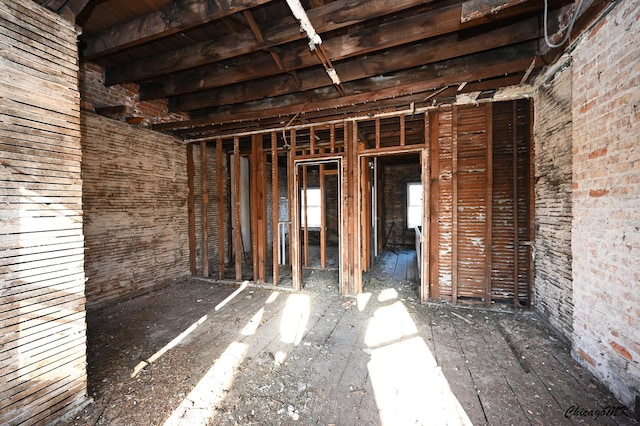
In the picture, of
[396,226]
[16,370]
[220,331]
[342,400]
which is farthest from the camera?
[396,226]

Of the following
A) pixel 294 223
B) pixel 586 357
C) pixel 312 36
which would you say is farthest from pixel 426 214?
pixel 312 36

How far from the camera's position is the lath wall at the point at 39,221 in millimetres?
1406

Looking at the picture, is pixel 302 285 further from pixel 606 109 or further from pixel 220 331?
pixel 606 109

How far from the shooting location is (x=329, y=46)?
7.90 ft

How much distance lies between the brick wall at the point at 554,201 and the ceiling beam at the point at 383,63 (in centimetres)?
64

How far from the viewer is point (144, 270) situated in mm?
4051

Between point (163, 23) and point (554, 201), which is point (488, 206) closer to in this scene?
point (554, 201)

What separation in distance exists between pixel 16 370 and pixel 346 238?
3283mm

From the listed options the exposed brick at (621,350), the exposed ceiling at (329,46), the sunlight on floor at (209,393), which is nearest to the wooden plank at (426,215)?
the exposed ceiling at (329,46)

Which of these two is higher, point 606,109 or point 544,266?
point 606,109

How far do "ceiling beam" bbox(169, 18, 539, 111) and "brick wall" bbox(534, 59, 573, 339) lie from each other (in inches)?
25.3

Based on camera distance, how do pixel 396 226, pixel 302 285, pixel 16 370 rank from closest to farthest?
pixel 16 370 < pixel 302 285 < pixel 396 226

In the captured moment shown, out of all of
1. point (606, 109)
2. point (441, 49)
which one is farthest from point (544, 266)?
point (441, 49)

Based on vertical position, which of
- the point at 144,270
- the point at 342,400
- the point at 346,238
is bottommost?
the point at 342,400
